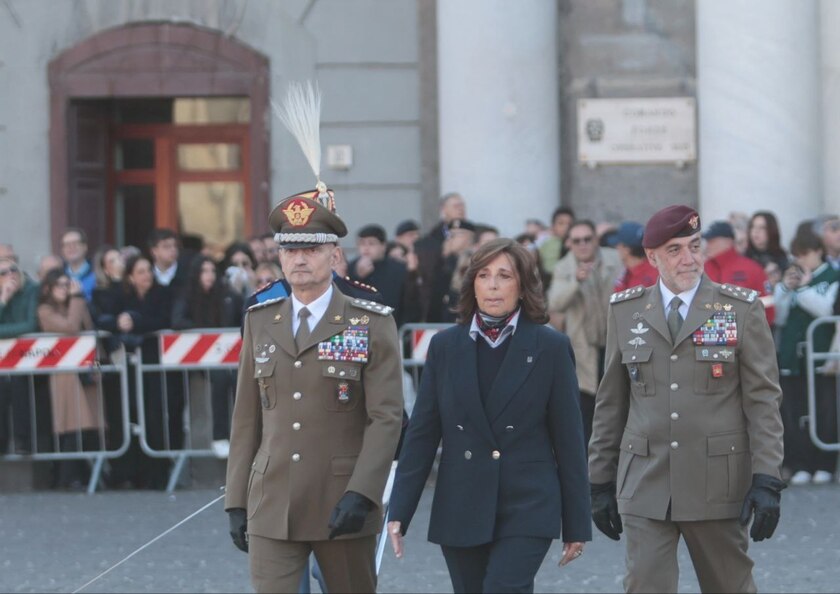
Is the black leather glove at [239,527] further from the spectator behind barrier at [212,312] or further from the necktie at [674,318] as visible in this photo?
the spectator behind barrier at [212,312]

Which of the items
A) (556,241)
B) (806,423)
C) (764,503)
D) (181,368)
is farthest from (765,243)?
(764,503)

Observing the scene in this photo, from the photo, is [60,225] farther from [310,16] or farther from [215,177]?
[310,16]

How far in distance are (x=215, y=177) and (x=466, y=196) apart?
10.6 ft

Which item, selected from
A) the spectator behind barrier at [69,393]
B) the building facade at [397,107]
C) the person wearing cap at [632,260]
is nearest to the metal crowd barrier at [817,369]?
the person wearing cap at [632,260]

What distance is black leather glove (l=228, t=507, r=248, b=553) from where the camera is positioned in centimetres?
644

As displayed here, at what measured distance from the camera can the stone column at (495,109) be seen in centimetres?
1600

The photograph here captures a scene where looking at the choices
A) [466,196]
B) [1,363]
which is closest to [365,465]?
[1,363]

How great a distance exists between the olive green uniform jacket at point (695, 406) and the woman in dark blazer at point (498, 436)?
333 mm

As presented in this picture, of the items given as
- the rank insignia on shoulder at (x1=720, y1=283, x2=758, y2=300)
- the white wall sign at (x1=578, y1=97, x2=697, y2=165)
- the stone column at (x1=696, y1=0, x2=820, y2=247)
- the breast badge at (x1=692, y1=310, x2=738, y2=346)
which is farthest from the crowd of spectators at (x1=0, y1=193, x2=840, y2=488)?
the breast badge at (x1=692, y1=310, x2=738, y2=346)

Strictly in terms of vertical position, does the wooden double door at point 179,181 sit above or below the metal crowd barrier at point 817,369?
above

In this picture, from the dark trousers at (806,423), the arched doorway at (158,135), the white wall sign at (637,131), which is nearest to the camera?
the dark trousers at (806,423)

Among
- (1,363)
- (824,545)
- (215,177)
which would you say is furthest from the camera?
(215,177)

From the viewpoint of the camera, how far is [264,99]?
1705 centimetres

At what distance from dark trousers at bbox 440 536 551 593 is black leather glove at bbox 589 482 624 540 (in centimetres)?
51
